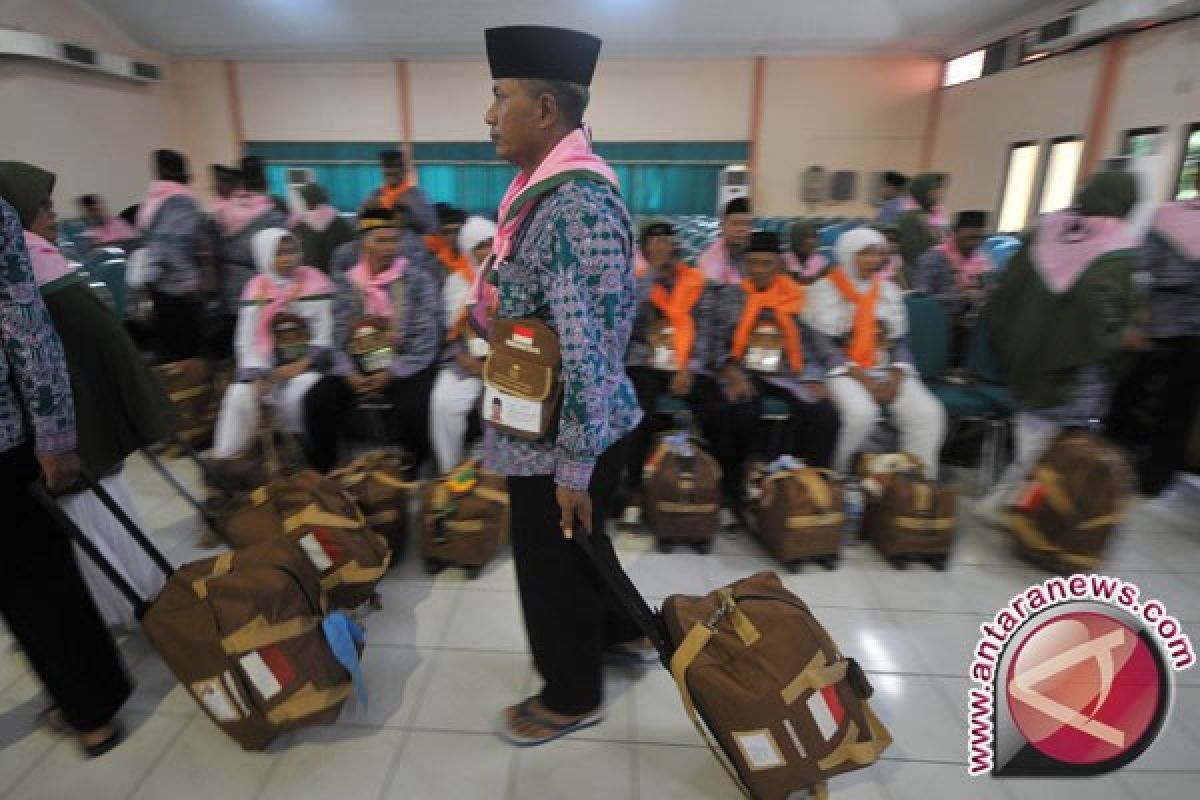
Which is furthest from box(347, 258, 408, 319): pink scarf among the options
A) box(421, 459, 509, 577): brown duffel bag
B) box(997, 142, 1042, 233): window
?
box(997, 142, 1042, 233): window

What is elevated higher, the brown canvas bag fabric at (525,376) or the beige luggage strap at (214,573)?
the brown canvas bag fabric at (525,376)

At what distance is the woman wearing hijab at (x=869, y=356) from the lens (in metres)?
2.87

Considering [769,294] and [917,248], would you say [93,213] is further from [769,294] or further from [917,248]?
[917,248]

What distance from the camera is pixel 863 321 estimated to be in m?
2.98

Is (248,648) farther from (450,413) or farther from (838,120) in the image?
(838,120)

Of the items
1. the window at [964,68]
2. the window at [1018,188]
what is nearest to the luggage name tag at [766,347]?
the window at [1018,188]

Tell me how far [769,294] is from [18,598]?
8.98ft

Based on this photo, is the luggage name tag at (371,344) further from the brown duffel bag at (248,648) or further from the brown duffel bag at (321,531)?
the brown duffel bag at (248,648)

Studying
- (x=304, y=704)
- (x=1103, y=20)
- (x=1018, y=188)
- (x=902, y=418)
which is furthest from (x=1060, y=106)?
(x=304, y=704)

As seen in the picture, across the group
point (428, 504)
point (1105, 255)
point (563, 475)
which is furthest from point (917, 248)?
point (563, 475)

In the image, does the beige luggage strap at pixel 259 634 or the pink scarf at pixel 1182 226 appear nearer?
the beige luggage strap at pixel 259 634

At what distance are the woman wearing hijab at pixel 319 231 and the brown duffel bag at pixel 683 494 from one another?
259 centimetres

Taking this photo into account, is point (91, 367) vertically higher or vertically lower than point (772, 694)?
higher

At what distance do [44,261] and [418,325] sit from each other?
155cm
